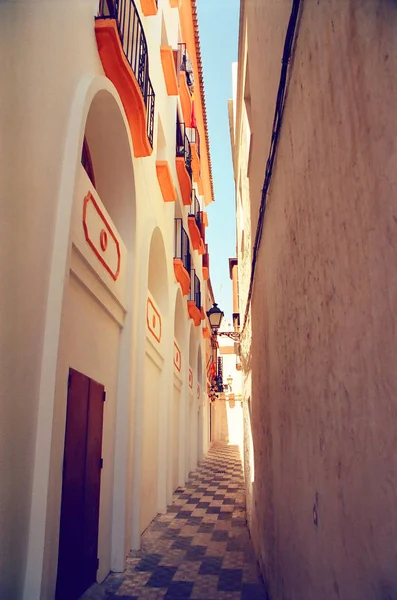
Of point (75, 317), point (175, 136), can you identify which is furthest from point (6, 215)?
point (175, 136)

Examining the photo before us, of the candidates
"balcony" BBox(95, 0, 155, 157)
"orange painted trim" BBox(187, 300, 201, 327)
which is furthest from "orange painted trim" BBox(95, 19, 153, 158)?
"orange painted trim" BBox(187, 300, 201, 327)

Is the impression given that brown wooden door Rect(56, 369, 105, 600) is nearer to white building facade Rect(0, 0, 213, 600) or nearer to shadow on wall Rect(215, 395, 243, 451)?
white building facade Rect(0, 0, 213, 600)

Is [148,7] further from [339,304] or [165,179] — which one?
[339,304]

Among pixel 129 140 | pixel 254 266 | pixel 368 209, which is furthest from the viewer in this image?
pixel 254 266

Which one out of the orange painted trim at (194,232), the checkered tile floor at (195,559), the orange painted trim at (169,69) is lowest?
the checkered tile floor at (195,559)

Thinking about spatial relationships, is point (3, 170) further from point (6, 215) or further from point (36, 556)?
point (36, 556)

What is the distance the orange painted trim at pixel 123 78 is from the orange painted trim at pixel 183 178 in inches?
185

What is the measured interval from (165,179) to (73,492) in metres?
5.87

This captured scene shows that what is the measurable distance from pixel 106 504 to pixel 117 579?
0.69 meters

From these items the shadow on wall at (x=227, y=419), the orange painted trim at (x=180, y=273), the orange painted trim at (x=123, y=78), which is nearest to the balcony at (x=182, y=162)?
the orange painted trim at (x=180, y=273)

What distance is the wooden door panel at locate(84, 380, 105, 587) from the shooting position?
4.21 m

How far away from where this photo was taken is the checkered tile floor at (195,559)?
458 centimetres

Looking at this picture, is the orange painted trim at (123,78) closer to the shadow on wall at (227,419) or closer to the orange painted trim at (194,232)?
the orange painted trim at (194,232)

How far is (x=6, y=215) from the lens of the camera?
8.49ft
